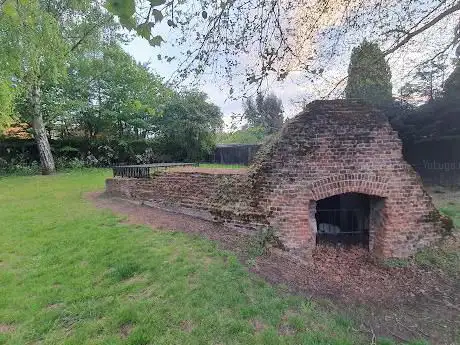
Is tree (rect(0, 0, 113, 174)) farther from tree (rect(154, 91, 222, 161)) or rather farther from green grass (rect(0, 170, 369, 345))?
tree (rect(154, 91, 222, 161))

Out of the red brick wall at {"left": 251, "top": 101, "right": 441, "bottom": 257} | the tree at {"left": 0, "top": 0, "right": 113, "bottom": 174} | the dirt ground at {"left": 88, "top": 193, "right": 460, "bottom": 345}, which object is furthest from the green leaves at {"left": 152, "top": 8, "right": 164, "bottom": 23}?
the tree at {"left": 0, "top": 0, "right": 113, "bottom": 174}

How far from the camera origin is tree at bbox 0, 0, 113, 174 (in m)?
10.5

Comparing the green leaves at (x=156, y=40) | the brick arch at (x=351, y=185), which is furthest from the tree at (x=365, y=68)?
the green leaves at (x=156, y=40)

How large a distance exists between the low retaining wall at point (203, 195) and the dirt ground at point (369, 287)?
33 cm

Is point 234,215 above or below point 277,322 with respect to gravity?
above

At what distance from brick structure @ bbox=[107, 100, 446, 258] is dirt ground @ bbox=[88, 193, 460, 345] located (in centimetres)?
42

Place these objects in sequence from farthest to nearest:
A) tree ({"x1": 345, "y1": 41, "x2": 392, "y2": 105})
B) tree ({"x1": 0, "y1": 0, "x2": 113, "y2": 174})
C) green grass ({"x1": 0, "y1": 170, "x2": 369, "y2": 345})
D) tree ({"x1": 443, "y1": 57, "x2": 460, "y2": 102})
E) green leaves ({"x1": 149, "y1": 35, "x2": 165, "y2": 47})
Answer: tree ({"x1": 443, "y1": 57, "x2": 460, "y2": 102})
tree ({"x1": 0, "y1": 0, "x2": 113, "y2": 174})
tree ({"x1": 345, "y1": 41, "x2": 392, "y2": 105})
green grass ({"x1": 0, "y1": 170, "x2": 369, "y2": 345})
green leaves ({"x1": 149, "y1": 35, "x2": 165, "y2": 47})

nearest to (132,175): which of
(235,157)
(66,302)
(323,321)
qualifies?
(66,302)

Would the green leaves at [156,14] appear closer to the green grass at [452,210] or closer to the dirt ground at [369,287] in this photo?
the dirt ground at [369,287]

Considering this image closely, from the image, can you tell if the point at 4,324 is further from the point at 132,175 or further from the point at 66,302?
the point at 132,175

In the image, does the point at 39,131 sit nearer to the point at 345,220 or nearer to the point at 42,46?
the point at 42,46

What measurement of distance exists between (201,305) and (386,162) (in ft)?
13.9

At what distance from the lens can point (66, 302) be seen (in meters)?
4.39

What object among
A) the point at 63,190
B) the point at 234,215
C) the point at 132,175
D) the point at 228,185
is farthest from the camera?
the point at 63,190
